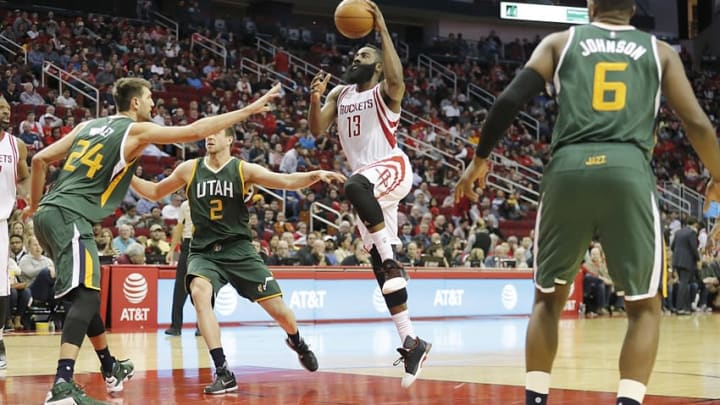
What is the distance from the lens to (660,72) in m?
4.13

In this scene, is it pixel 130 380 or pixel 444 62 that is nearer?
pixel 130 380

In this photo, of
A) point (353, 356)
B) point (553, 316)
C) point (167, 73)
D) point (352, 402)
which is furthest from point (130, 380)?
point (167, 73)

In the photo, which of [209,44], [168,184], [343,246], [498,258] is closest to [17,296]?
[343,246]

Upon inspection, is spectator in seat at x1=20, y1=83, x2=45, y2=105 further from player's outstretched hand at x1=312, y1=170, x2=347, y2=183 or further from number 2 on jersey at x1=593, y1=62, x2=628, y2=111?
number 2 on jersey at x1=593, y1=62, x2=628, y2=111

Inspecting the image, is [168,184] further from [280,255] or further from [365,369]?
[280,255]

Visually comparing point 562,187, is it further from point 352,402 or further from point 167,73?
point 167,73

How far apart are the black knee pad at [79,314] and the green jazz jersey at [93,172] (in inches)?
18.5

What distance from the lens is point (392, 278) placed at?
6777mm

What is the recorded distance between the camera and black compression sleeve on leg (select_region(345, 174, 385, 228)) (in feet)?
21.9

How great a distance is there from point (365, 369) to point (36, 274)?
6.65m

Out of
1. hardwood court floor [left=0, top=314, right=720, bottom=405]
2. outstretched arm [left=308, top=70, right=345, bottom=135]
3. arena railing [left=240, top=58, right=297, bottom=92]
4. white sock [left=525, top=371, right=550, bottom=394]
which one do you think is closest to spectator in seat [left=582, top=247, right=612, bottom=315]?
hardwood court floor [left=0, top=314, right=720, bottom=405]

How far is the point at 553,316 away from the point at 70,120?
48.7ft

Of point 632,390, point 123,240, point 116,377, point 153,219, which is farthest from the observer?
point 153,219

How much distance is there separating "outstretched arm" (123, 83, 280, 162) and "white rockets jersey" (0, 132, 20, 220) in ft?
7.43
